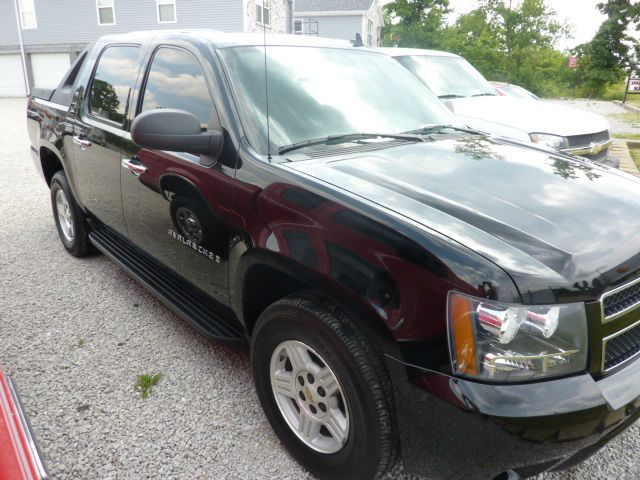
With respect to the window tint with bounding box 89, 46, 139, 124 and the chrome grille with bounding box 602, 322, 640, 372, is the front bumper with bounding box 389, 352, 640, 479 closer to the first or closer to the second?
the chrome grille with bounding box 602, 322, 640, 372

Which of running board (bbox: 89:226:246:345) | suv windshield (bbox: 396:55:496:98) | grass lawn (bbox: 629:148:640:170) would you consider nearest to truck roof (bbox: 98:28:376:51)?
running board (bbox: 89:226:246:345)

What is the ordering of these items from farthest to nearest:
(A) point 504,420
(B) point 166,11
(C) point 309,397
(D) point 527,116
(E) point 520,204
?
(B) point 166,11
(D) point 527,116
(C) point 309,397
(E) point 520,204
(A) point 504,420

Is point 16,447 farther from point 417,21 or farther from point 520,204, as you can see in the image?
point 417,21

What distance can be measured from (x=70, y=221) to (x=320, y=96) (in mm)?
2919

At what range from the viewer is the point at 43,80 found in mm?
27734

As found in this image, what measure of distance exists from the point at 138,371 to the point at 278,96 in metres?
1.74

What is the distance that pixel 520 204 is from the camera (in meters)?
2.06

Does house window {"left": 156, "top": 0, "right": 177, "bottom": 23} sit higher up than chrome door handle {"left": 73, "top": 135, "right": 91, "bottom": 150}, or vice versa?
Answer: house window {"left": 156, "top": 0, "right": 177, "bottom": 23}

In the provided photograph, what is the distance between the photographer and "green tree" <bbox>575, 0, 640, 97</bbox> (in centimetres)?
3431

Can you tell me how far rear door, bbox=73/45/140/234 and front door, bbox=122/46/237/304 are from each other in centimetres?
20

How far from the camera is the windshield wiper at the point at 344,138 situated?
2479 mm

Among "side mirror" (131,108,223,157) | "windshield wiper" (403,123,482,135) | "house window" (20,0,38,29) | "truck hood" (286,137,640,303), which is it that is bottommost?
"truck hood" (286,137,640,303)

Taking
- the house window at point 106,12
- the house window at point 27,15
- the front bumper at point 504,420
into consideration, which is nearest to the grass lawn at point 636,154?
the front bumper at point 504,420

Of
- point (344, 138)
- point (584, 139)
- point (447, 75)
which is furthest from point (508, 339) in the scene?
point (447, 75)
